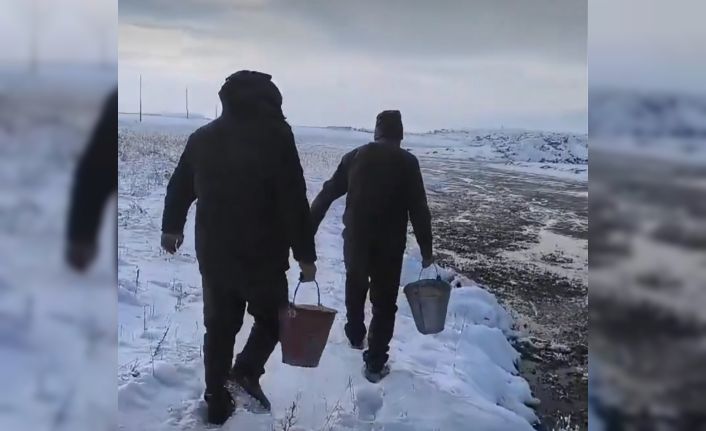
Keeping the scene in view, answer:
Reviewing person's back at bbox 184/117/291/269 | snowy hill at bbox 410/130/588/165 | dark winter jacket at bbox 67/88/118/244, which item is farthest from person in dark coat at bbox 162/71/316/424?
snowy hill at bbox 410/130/588/165

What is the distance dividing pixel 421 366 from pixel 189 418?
34.3 inches

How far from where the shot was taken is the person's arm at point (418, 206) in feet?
9.41

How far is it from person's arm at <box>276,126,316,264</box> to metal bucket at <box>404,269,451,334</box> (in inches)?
15.9

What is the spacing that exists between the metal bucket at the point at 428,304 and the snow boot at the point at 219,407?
2.46ft

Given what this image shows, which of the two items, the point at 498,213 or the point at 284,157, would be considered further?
the point at 498,213

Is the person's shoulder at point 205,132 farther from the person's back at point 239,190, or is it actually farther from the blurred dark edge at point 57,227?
the blurred dark edge at point 57,227

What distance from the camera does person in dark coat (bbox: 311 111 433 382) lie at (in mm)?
2850

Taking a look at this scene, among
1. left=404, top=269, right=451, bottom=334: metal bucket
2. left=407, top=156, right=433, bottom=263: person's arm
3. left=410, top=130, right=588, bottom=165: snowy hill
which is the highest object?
left=410, top=130, right=588, bottom=165: snowy hill

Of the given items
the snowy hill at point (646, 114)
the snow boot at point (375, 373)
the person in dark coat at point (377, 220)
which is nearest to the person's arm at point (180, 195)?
the person in dark coat at point (377, 220)

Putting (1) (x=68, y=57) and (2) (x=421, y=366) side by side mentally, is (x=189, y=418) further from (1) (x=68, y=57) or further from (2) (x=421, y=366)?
(1) (x=68, y=57)

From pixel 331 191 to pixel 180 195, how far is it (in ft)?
1.81

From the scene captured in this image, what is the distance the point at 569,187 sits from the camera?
2871 millimetres

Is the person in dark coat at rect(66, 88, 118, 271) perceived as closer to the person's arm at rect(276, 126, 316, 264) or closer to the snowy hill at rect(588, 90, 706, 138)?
the person's arm at rect(276, 126, 316, 264)

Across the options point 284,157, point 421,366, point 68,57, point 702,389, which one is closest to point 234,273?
point 284,157
